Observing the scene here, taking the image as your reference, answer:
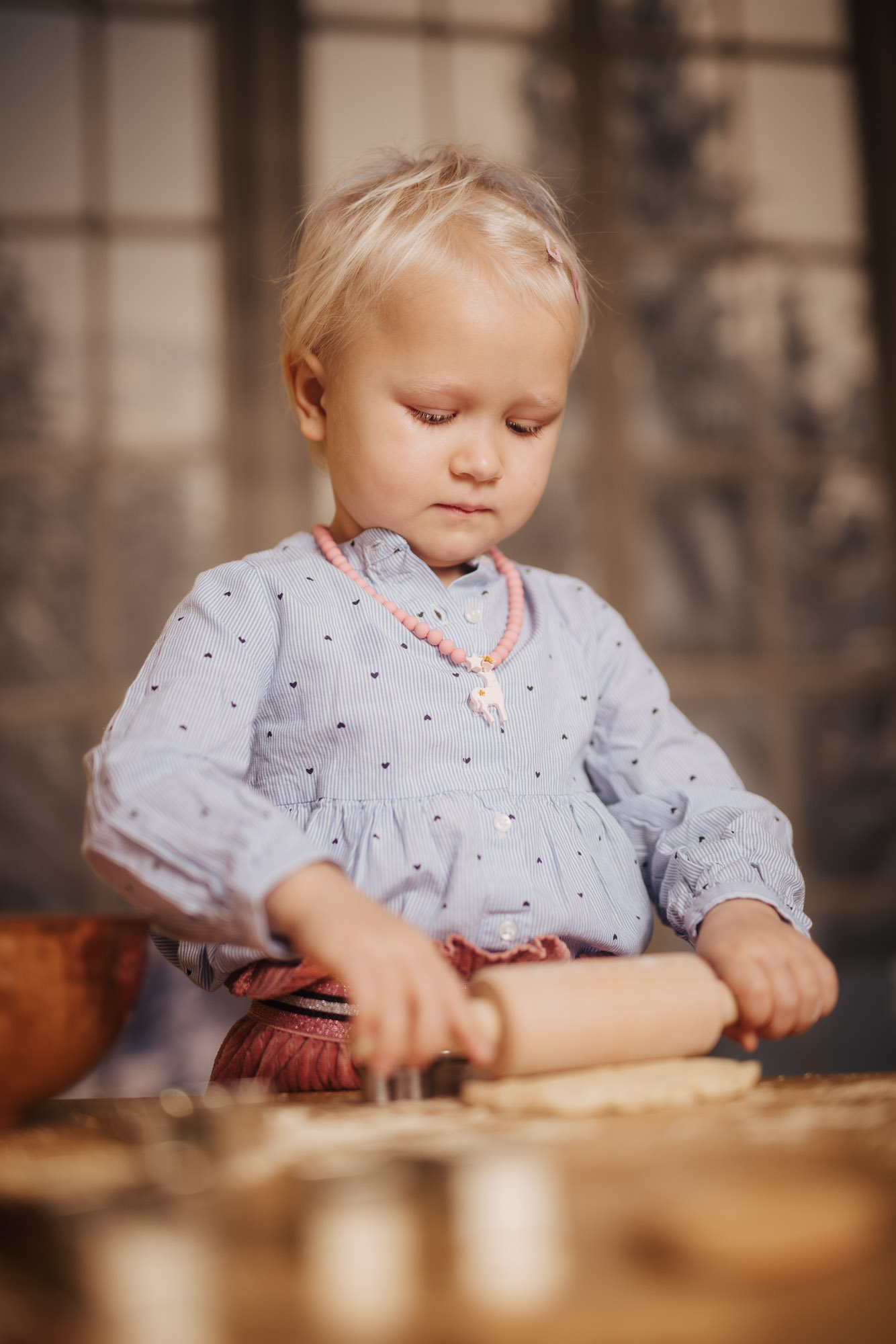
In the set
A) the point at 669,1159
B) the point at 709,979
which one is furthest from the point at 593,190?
the point at 669,1159

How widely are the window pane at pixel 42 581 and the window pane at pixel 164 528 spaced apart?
0.28 ft

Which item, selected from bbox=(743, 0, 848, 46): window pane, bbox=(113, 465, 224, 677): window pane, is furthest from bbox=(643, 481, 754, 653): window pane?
bbox=(743, 0, 848, 46): window pane

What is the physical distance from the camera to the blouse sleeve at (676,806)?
71cm

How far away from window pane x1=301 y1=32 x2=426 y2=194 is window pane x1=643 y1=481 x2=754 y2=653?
2.93 feet

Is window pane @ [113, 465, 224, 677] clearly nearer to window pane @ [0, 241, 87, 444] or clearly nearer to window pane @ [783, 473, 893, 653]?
window pane @ [0, 241, 87, 444]

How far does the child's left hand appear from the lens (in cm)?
59

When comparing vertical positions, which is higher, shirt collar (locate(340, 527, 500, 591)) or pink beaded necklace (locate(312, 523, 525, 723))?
shirt collar (locate(340, 527, 500, 591))

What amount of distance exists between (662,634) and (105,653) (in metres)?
1.09

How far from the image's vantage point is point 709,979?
0.58m

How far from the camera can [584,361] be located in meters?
2.34

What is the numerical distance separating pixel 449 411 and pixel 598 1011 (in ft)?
1.26

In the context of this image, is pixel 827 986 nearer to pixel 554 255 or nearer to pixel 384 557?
pixel 384 557

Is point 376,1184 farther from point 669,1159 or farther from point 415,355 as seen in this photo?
point 415,355

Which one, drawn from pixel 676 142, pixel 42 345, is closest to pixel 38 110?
pixel 42 345
